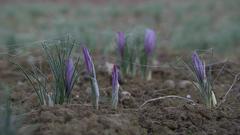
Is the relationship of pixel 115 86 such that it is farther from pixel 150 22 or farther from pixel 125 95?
pixel 150 22

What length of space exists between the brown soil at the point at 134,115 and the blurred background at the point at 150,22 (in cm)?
229

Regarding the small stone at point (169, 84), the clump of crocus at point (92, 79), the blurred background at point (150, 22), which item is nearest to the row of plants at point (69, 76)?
the clump of crocus at point (92, 79)

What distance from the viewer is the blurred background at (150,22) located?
5.39 metres

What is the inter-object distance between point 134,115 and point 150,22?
19.0 feet

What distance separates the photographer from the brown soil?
6.01 feet

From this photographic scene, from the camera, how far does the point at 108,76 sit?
3.17 m

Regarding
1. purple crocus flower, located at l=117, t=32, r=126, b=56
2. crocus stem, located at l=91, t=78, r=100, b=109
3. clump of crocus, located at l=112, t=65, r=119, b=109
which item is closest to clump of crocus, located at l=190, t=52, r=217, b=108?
clump of crocus, located at l=112, t=65, r=119, b=109

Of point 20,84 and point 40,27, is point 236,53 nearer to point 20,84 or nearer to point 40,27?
point 20,84

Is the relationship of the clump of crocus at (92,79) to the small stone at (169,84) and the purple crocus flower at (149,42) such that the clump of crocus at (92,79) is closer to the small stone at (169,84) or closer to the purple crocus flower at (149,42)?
the small stone at (169,84)

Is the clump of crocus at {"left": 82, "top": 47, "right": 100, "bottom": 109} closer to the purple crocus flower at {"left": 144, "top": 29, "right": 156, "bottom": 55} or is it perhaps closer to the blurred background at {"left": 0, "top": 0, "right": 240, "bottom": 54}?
the purple crocus flower at {"left": 144, "top": 29, "right": 156, "bottom": 55}

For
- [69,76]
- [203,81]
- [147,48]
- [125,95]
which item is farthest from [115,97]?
[147,48]

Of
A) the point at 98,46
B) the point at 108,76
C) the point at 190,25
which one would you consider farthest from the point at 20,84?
the point at 190,25

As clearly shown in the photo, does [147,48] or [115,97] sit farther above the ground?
[147,48]

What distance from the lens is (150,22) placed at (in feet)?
25.3
